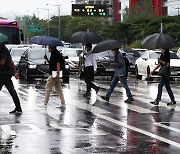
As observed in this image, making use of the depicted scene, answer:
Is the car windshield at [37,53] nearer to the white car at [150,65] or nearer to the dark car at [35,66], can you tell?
the dark car at [35,66]

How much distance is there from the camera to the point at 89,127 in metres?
12.1

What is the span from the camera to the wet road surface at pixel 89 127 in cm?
977

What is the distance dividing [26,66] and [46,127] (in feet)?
51.4

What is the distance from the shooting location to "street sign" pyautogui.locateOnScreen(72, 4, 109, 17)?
203 feet

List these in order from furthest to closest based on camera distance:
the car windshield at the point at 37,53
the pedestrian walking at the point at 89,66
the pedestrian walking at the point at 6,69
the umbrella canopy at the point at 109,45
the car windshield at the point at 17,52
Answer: the car windshield at the point at 17,52 → the car windshield at the point at 37,53 → the pedestrian walking at the point at 89,66 → the umbrella canopy at the point at 109,45 → the pedestrian walking at the point at 6,69

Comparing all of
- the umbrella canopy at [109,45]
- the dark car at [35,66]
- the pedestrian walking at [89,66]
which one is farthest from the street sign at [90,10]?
the umbrella canopy at [109,45]

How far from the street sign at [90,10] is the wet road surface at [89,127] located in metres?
43.8

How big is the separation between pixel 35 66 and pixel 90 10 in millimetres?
35919

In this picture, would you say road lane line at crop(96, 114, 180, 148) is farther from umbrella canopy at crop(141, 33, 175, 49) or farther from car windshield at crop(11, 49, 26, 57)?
car windshield at crop(11, 49, 26, 57)

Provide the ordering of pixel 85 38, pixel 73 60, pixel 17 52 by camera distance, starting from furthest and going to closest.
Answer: pixel 73 60, pixel 17 52, pixel 85 38

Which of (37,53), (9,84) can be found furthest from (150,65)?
(9,84)

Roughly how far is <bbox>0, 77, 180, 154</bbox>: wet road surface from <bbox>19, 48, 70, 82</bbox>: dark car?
782cm

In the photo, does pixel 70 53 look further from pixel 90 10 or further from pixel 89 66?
pixel 90 10

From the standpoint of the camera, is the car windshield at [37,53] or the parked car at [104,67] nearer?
the car windshield at [37,53]
